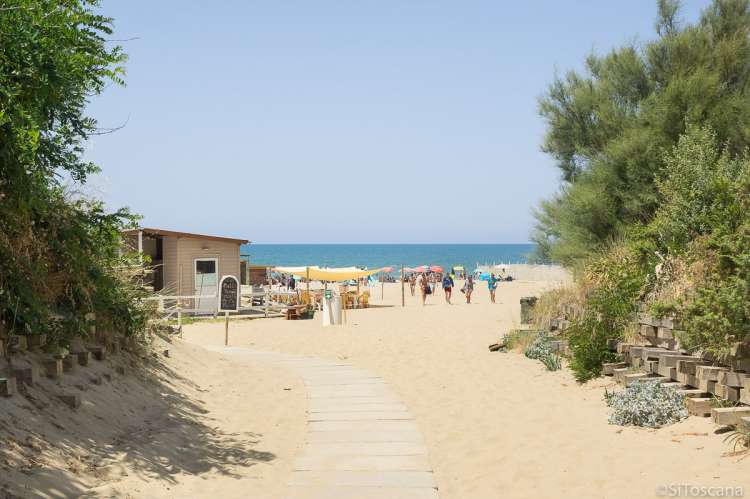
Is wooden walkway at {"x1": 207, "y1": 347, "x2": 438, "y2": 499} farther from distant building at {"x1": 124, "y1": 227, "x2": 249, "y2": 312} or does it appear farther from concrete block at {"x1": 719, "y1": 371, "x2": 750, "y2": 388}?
distant building at {"x1": 124, "y1": 227, "x2": 249, "y2": 312}

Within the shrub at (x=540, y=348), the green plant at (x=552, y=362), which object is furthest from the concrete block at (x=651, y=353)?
the shrub at (x=540, y=348)

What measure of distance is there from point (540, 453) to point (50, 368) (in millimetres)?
5016

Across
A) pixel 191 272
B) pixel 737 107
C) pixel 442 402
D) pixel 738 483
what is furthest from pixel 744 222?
pixel 191 272

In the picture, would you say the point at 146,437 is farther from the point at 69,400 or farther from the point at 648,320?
the point at 648,320

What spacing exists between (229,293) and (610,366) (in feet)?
59.2

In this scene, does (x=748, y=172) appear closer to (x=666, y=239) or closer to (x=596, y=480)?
(x=666, y=239)

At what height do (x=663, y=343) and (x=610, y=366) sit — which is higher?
(x=663, y=343)

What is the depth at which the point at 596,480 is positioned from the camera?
643 cm

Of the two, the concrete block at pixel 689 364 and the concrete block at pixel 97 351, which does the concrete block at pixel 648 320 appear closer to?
the concrete block at pixel 689 364

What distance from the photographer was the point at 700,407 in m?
7.94

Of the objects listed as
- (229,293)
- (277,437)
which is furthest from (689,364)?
(229,293)

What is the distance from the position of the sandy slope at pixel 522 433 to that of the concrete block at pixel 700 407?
0.14 metres

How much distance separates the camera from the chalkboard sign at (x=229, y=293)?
26.6m

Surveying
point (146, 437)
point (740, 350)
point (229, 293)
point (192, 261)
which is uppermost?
point (192, 261)
